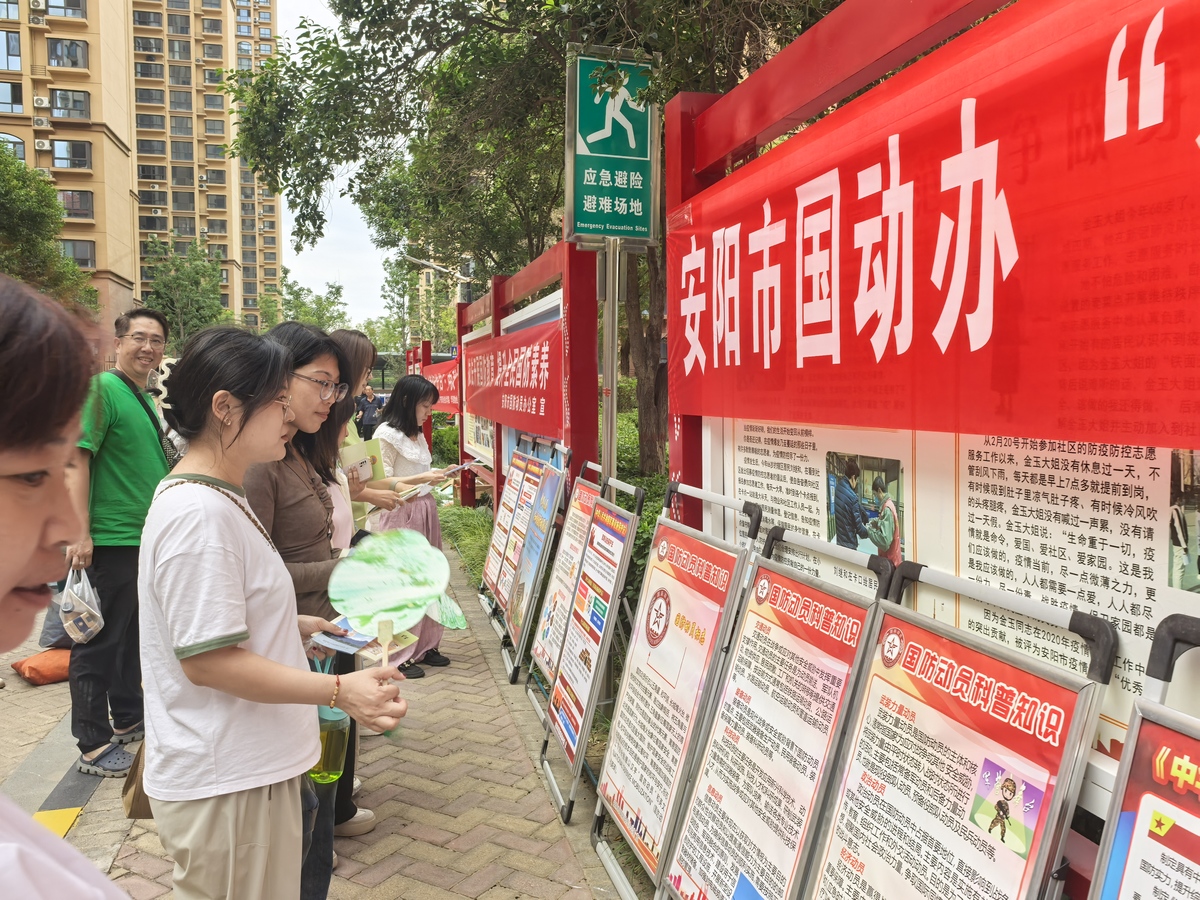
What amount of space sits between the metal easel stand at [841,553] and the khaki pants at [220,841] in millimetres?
1448

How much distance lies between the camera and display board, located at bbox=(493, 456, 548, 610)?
18.3 ft

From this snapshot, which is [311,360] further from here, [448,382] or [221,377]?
[448,382]

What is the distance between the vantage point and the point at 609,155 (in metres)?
A: 4.71

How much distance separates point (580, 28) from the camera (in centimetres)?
580

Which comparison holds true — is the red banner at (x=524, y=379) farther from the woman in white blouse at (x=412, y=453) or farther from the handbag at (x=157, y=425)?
the handbag at (x=157, y=425)

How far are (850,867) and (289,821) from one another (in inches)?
48.1

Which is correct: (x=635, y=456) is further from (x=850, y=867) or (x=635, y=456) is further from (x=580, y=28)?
(x=850, y=867)

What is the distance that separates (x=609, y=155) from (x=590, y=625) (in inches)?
104

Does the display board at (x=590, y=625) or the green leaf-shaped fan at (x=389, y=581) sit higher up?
the green leaf-shaped fan at (x=389, y=581)

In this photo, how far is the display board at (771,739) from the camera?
193cm

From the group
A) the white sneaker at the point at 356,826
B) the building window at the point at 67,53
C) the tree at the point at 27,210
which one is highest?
the building window at the point at 67,53

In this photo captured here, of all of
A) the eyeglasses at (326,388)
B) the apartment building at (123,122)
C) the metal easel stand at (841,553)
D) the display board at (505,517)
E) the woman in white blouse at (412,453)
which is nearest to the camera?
the metal easel stand at (841,553)

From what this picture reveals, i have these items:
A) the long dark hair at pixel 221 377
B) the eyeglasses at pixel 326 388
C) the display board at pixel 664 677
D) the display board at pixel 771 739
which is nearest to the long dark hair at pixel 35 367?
the long dark hair at pixel 221 377

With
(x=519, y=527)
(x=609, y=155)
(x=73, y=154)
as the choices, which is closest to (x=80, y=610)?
(x=519, y=527)
